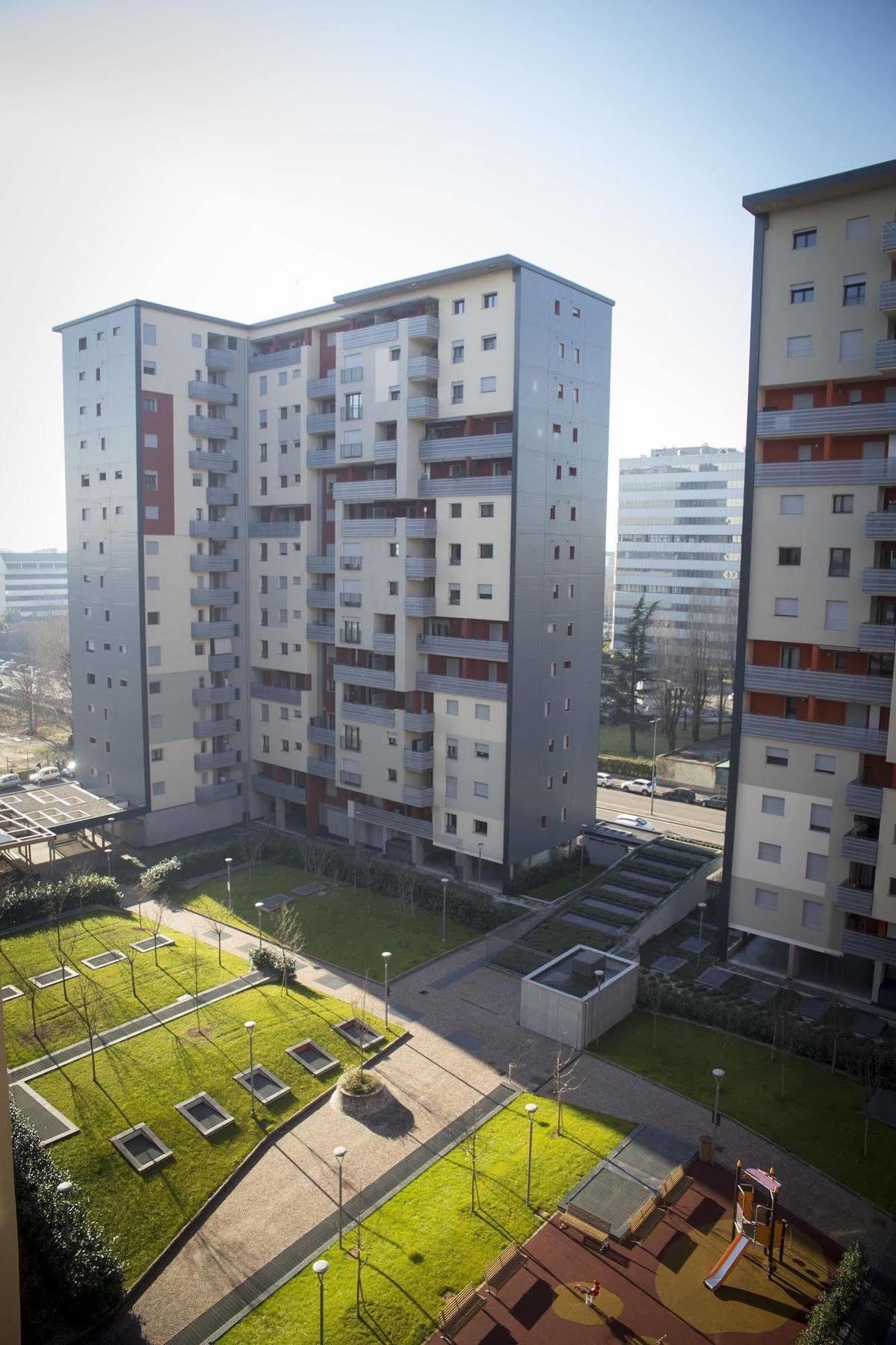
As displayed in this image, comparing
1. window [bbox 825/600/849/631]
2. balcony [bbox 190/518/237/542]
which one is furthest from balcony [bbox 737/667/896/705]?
balcony [bbox 190/518/237/542]

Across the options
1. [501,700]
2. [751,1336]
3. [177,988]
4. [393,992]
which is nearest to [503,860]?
[501,700]

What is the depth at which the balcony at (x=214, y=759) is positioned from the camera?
5119 cm

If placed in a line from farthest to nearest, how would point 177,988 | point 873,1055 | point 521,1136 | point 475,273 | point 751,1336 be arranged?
1. point 475,273
2. point 177,988
3. point 873,1055
4. point 521,1136
5. point 751,1336

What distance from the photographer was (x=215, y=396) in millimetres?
50031

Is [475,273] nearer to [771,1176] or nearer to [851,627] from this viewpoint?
[851,627]

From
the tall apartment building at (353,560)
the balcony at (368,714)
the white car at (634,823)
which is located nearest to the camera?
the tall apartment building at (353,560)

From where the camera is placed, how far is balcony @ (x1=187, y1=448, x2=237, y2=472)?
4972 cm

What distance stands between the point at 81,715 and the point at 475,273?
33256mm

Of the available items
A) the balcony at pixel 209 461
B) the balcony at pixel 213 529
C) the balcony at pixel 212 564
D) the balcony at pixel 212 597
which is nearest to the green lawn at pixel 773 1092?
the balcony at pixel 212 597

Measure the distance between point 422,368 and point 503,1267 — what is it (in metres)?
35.5

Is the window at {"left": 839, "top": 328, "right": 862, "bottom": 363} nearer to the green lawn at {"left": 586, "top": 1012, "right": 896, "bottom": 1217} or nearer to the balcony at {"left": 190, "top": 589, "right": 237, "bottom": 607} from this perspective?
the green lawn at {"left": 586, "top": 1012, "right": 896, "bottom": 1217}

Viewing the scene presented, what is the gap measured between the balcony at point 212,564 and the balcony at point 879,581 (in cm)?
3403

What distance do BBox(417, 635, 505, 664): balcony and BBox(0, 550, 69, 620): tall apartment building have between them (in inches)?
2857

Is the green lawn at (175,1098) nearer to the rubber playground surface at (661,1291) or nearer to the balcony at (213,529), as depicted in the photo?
the rubber playground surface at (661,1291)
